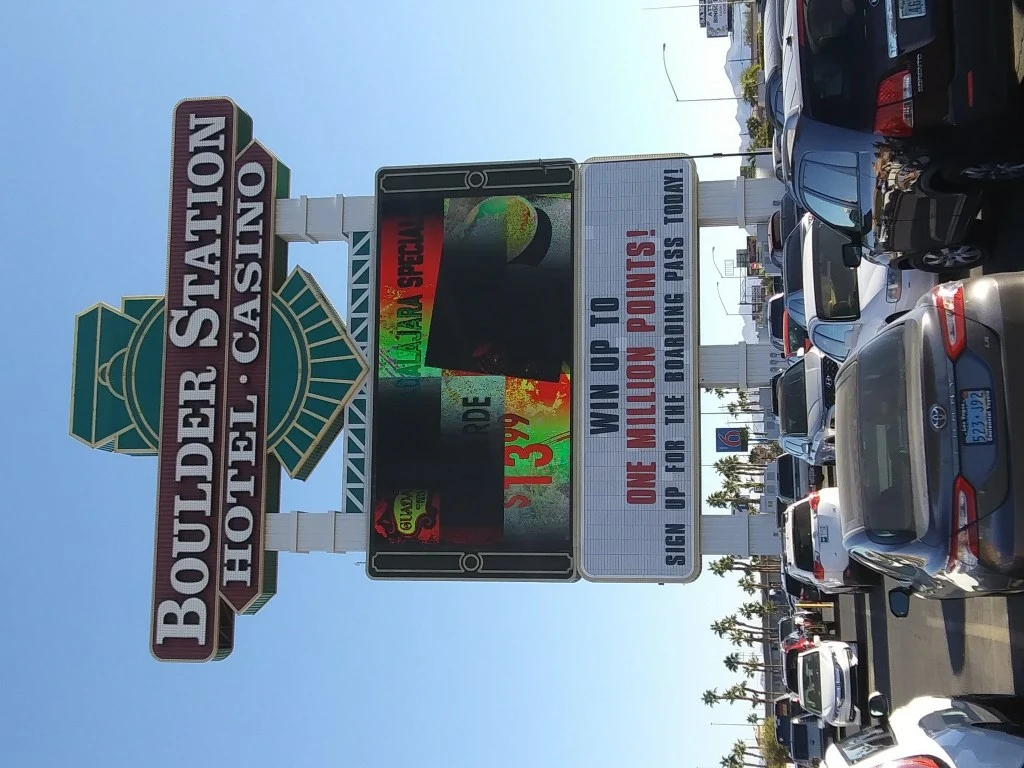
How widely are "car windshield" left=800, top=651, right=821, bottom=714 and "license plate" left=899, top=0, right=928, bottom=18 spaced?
14157mm

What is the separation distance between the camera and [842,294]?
15477 mm

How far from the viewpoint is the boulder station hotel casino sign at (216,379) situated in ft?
72.2

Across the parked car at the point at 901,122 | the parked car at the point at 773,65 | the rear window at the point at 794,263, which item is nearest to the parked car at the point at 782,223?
the rear window at the point at 794,263

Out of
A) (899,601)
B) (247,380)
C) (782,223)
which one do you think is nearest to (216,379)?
(247,380)

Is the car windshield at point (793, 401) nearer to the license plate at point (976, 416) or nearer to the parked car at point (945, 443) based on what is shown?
the parked car at point (945, 443)

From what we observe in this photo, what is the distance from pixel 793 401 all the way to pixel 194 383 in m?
14.9

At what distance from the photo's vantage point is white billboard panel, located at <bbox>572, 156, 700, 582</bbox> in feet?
67.7

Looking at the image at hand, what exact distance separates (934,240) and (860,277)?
3290 mm

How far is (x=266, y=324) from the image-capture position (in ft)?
74.0

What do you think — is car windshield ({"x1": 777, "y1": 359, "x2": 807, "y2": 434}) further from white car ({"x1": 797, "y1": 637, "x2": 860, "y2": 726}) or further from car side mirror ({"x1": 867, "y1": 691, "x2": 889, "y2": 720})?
car side mirror ({"x1": 867, "y1": 691, "x2": 889, "y2": 720})

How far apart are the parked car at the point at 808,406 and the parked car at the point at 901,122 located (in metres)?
5.80

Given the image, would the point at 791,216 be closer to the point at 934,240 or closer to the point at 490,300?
the point at 490,300

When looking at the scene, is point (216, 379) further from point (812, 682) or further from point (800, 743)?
point (800, 743)

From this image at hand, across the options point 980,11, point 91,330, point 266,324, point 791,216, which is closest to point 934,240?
point 980,11
